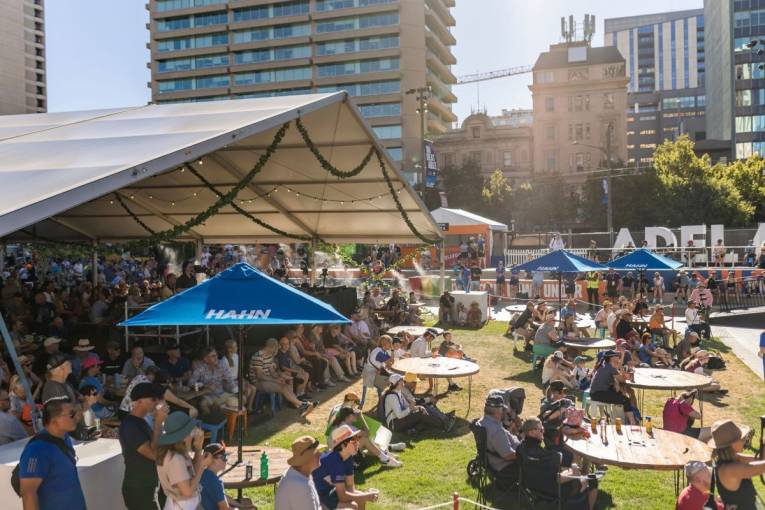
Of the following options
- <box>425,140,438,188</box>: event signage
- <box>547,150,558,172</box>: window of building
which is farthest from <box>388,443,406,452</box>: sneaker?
<box>547,150,558,172</box>: window of building

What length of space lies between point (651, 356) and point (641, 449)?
6.64 m

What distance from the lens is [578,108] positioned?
7881 cm

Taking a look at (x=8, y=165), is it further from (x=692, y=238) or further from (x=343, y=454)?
(x=692, y=238)

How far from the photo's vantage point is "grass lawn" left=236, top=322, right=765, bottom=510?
748 cm

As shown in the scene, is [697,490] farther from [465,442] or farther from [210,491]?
[465,442]

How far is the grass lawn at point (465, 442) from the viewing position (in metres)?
7.48

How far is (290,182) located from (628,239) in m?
22.5

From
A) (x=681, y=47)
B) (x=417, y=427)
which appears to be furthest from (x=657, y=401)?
(x=681, y=47)

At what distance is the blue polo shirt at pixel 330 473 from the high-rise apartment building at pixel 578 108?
7355cm

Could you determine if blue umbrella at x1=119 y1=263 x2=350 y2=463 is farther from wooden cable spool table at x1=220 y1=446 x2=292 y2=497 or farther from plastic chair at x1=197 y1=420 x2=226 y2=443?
plastic chair at x1=197 y1=420 x2=226 y2=443

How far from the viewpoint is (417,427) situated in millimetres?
10109

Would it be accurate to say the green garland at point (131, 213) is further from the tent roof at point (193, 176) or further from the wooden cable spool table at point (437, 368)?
the wooden cable spool table at point (437, 368)

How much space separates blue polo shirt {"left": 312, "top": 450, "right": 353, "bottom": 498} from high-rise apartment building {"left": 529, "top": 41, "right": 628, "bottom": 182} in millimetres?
73552

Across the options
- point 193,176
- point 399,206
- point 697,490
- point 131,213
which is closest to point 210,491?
point 697,490
